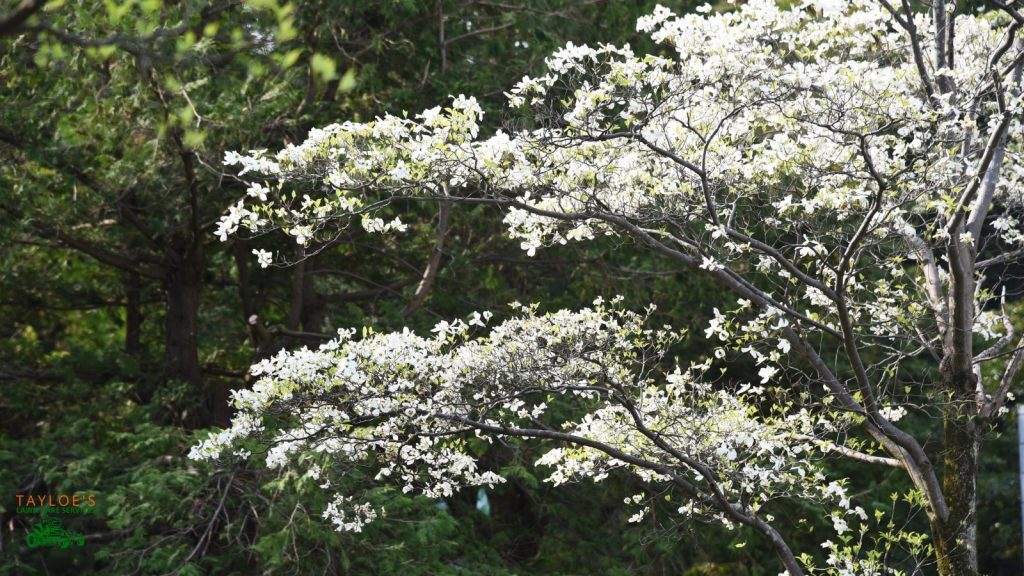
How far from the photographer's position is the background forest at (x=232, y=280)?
23.5 feet

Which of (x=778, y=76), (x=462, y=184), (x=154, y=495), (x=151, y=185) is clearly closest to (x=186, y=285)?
(x=151, y=185)

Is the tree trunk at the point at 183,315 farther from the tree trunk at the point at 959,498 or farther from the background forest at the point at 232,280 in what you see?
the tree trunk at the point at 959,498

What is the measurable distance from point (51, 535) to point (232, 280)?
372 centimetres

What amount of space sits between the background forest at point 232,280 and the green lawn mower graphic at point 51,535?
92 mm

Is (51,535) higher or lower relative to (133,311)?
lower

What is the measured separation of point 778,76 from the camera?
4.51 m

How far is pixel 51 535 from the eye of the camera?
24.0ft

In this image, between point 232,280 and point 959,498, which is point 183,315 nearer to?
point 232,280

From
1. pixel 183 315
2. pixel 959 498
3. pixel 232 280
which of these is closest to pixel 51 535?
pixel 183 315

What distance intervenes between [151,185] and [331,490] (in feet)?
8.83

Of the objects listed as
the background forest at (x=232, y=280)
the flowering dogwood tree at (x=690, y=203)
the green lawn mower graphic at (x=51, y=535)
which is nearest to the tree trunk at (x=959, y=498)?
the flowering dogwood tree at (x=690, y=203)

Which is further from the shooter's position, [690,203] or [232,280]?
[232,280]

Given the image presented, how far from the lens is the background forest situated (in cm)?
717

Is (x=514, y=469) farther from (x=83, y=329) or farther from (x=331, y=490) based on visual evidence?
(x=83, y=329)
